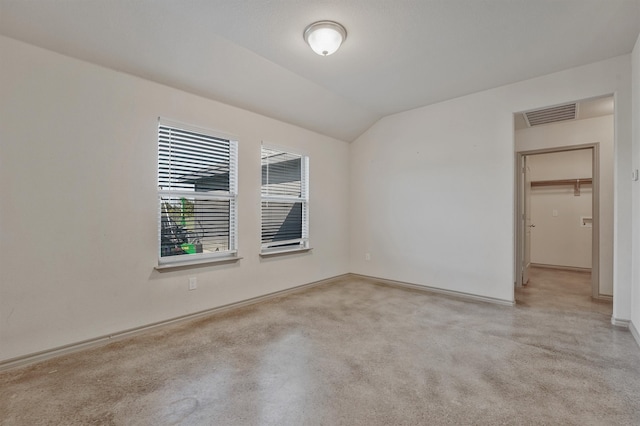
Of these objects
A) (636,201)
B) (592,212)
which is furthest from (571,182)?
(636,201)

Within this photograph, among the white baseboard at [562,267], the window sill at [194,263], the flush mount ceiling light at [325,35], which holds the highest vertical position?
the flush mount ceiling light at [325,35]

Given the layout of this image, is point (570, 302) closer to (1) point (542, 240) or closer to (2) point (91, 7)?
(1) point (542, 240)

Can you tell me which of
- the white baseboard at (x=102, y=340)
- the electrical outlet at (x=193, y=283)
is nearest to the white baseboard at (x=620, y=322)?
the white baseboard at (x=102, y=340)

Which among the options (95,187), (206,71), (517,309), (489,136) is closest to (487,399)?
(517,309)

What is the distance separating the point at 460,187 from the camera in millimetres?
3920

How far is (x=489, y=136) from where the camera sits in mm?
3680

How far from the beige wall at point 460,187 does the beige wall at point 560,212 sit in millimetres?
2485

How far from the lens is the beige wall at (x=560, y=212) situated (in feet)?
18.2

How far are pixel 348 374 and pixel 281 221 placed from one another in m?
2.49

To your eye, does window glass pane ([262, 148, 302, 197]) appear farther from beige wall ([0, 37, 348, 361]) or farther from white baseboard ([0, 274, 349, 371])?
white baseboard ([0, 274, 349, 371])

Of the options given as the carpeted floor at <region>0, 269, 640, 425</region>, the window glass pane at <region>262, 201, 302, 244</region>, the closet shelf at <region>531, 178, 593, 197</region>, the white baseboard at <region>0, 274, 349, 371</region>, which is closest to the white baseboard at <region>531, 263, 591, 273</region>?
the closet shelf at <region>531, 178, 593, 197</region>

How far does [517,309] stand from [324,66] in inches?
145

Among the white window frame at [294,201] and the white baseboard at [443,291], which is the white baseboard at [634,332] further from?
the white window frame at [294,201]

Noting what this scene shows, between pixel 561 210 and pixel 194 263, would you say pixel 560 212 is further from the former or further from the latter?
pixel 194 263
